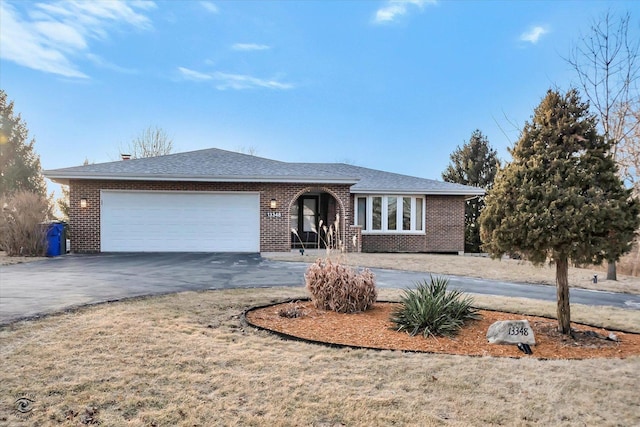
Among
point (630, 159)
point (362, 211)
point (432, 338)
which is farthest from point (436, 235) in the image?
point (432, 338)

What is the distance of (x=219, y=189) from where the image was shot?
15758 mm

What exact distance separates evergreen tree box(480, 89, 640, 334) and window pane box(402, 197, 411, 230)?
41.3ft

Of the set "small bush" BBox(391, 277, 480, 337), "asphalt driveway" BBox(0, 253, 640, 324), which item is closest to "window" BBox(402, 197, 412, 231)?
"asphalt driveway" BBox(0, 253, 640, 324)

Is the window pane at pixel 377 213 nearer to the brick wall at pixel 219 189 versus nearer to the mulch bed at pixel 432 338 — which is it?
the brick wall at pixel 219 189

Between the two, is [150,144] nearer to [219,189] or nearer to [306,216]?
[306,216]

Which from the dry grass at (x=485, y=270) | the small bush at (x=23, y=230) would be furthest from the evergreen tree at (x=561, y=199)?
the small bush at (x=23, y=230)

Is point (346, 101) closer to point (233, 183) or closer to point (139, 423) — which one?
point (233, 183)

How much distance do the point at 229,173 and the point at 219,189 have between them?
2.42 feet

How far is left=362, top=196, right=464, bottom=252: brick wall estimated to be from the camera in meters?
17.8

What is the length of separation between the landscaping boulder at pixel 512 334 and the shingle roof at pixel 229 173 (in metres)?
11.0

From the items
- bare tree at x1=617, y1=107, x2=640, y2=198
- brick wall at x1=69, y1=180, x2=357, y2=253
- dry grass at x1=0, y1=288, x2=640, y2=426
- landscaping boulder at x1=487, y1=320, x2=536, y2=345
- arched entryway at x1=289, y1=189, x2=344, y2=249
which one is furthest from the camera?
arched entryway at x1=289, y1=189, x2=344, y2=249

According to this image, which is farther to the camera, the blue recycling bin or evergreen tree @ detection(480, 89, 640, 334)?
the blue recycling bin

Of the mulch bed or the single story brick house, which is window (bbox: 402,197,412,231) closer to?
the single story brick house

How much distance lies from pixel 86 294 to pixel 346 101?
19.1 m
